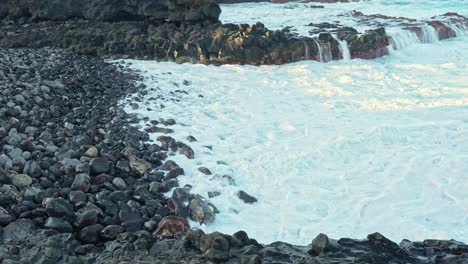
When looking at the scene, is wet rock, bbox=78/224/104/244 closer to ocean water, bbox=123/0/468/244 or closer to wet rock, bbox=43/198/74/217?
wet rock, bbox=43/198/74/217

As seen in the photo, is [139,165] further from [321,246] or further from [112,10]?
[112,10]

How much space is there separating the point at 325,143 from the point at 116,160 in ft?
9.19

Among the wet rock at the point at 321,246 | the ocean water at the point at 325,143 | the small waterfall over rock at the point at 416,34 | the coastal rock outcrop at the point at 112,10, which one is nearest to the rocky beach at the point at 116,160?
the wet rock at the point at 321,246

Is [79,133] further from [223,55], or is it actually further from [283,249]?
[223,55]

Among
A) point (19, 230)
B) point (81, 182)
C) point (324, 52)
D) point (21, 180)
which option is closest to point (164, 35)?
point (324, 52)

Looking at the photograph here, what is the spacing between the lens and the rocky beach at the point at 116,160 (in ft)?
11.6

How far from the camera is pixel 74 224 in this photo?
400 centimetres

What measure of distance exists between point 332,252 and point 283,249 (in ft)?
1.18

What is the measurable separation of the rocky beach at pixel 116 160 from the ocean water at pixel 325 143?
9.7 inches

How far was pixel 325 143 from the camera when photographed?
6.61m

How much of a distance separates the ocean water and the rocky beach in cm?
25

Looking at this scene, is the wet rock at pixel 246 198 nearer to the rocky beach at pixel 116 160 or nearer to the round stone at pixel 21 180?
the rocky beach at pixel 116 160

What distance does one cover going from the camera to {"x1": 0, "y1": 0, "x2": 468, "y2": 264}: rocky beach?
3539 mm

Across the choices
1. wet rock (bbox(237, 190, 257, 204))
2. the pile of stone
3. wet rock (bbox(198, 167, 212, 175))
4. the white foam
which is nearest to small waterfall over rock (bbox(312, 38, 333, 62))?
the white foam
